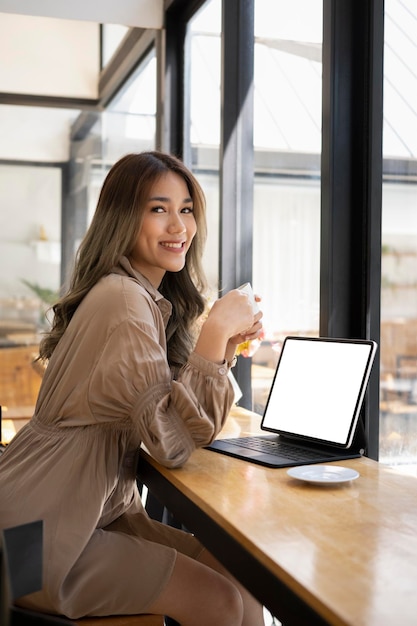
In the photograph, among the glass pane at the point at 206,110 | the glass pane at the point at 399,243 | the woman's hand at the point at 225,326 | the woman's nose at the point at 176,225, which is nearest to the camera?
the woman's hand at the point at 225,326

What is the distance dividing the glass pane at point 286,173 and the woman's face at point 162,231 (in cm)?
53

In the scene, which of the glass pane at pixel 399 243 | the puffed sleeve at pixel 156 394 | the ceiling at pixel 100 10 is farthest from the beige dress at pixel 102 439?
the ceiling at pixel 100 10

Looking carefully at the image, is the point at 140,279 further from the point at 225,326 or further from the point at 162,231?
the point at 225,326

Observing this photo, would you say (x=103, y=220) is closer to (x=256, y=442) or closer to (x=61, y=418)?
(x=61, y=418)

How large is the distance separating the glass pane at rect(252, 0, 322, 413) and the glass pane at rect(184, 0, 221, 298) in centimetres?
37

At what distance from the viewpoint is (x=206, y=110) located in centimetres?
346

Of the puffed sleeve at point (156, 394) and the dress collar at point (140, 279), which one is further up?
the dress collar at point (140, 279)

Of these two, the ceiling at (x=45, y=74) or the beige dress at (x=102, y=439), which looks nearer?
the beige dress at (x=102, y=439)

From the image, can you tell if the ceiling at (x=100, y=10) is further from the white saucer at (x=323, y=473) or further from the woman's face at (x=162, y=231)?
the white saucer at (x=323, y=473)

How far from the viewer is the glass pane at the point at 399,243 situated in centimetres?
183

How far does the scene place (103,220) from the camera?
1914 mm

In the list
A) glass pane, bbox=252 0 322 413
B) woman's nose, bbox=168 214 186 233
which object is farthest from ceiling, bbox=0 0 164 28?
woman's nose, bbox=168 214 186 233

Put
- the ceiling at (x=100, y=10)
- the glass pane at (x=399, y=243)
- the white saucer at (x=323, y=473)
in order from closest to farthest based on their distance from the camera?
the white saucer at (x=323, y=473) → the glass pane at (x=399, y=243) → the ceiling at (x=100, y=10)

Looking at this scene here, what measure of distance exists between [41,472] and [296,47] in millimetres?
1586
